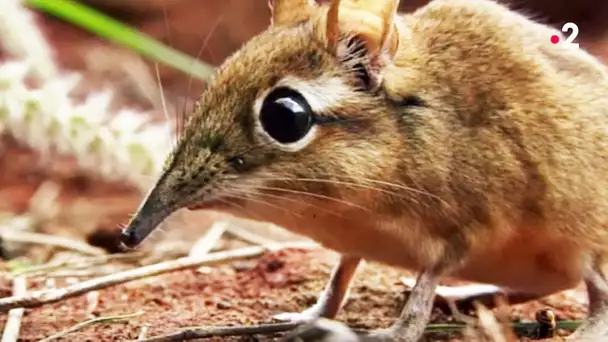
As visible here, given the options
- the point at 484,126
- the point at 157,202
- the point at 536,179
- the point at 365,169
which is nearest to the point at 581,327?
the point at 536,179

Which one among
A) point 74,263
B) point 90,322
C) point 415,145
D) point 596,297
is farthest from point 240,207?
point 74,263

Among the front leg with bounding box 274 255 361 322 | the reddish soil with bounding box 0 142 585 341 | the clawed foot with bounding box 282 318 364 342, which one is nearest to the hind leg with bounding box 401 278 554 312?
the reddish soil with bounding box 0 142 585 341

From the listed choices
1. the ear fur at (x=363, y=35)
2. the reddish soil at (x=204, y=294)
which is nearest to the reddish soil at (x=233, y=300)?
the reddish soil at (x=204, y=294)

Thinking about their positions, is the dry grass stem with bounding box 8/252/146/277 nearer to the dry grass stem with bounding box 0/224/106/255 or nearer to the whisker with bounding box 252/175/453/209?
the dry grass stem with bounding box 0/224/106/255

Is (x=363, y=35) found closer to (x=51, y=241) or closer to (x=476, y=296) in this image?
(x=476, y=296)

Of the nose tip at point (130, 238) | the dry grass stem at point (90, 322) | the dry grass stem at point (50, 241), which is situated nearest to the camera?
the nose tip at point (130, 238)

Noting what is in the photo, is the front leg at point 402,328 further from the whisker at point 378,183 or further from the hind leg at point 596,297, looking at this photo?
the hind leg at point 596,297
